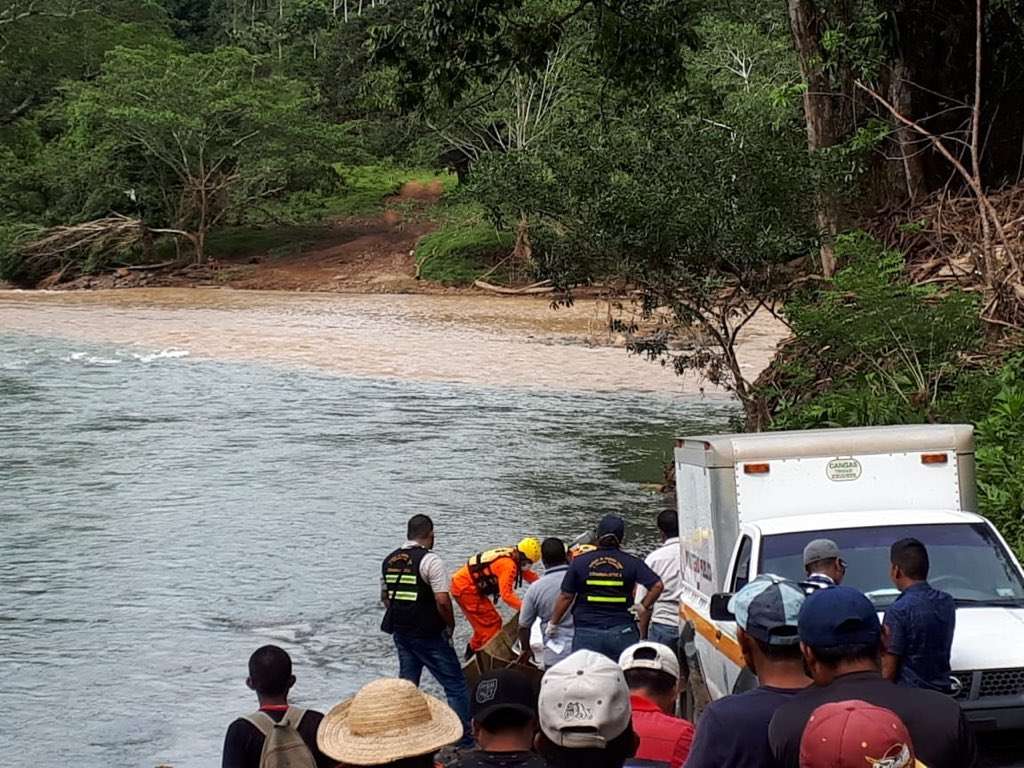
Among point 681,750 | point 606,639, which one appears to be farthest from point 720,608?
point 606,639

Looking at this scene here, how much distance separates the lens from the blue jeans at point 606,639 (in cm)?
903

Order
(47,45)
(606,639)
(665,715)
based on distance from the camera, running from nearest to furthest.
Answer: (665,715) → (606,639) → (47,45)

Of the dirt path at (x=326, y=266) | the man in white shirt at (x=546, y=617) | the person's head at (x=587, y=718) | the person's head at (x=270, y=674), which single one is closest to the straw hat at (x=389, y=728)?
the person's head at (x=587, y=718)

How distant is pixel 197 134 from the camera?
64875 millimetres

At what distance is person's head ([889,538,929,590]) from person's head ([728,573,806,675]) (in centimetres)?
218

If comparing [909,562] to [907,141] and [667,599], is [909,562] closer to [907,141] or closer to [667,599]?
[667,599]

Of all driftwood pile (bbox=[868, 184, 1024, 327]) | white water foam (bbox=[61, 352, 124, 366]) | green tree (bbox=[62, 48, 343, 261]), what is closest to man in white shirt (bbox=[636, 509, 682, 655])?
driftwood pile (bbox=[868, 184, 1024, 327])

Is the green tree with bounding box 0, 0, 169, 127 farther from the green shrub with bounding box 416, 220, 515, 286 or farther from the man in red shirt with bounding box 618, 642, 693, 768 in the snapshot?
the man in red shirt with bounding box 618, 642, 693, 768

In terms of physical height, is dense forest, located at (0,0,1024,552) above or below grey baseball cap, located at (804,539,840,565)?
above

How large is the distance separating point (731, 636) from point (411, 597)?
2195 mm

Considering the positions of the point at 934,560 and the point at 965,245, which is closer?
the point at 934,560

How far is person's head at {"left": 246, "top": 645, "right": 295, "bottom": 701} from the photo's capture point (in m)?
5.32

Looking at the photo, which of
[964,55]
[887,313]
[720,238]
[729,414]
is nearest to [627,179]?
Result: [720,238]

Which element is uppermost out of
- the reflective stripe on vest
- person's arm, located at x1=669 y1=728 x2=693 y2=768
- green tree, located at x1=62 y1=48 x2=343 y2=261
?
green tree, located at x1=62 y1=48 x2=343 y2=261
